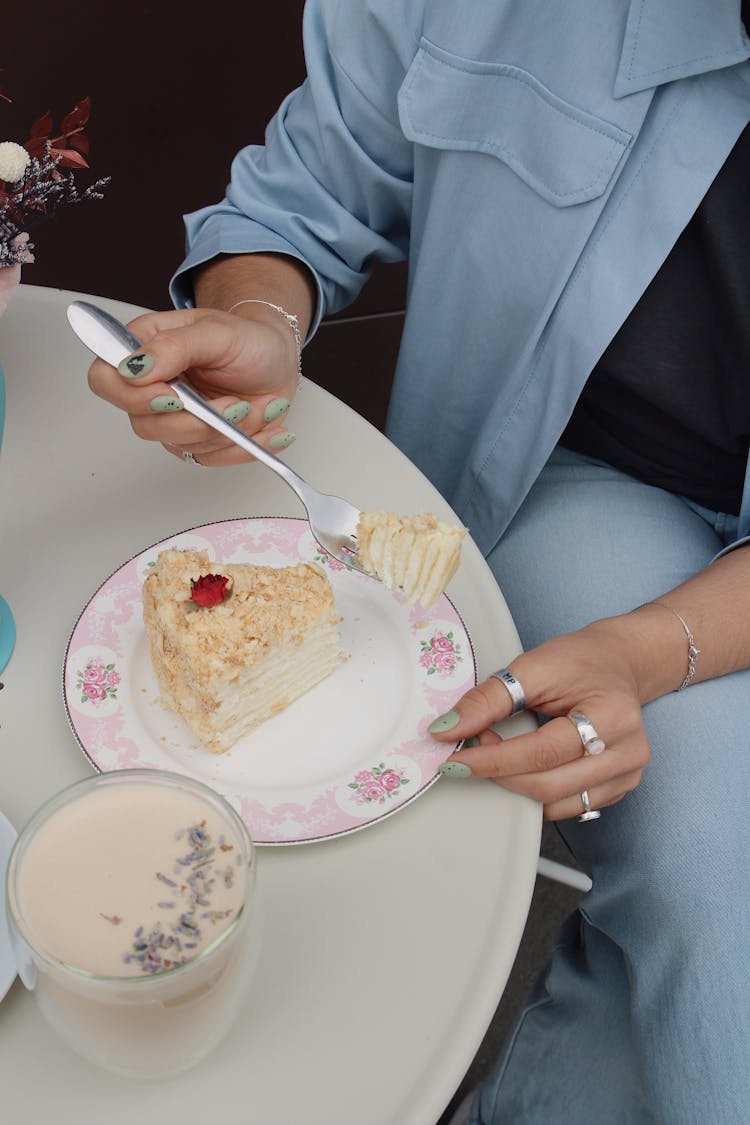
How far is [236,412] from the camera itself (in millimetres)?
865

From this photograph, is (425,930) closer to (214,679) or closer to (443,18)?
(214,679)

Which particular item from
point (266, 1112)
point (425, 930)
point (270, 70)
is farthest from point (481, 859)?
point (270, 70)

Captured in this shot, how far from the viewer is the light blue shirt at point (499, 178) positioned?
95cm

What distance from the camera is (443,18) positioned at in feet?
3.22

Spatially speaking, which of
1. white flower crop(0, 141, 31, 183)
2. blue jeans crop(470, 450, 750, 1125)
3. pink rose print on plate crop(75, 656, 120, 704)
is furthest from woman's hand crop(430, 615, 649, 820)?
white flower crop(0, 141, 31, 183)

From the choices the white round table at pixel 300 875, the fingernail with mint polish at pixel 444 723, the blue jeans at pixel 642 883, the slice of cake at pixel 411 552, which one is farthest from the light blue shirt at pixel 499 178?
the fingernail with mint polish at pixel 444 723

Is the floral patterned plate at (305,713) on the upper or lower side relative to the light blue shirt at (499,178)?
lower

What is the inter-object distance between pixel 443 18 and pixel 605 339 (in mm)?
356

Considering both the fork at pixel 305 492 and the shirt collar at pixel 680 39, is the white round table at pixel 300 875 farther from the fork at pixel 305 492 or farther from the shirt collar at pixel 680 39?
the shirt collar at pixel 680 39

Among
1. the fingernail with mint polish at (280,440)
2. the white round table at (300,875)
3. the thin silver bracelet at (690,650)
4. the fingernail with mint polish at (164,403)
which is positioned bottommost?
the thin silver bracelet at (690,650)

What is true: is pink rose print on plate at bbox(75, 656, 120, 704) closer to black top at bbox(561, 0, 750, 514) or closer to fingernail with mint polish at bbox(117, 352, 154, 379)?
fingernail with mint polish at bbox(117, 352, 154, 379)

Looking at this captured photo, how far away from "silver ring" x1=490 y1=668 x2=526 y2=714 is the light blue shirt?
0.41 metres

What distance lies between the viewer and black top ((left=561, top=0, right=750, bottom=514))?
37.8 inches

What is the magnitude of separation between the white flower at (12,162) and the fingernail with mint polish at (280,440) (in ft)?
0.96
